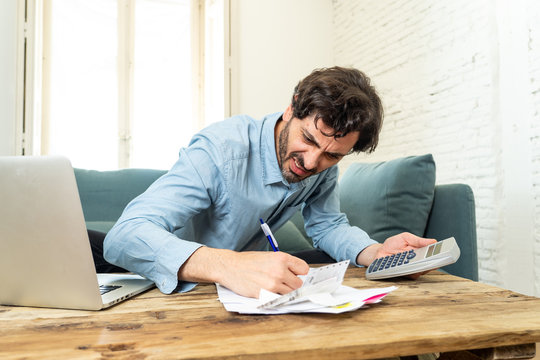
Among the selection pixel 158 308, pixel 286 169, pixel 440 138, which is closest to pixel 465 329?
pixel 158 308

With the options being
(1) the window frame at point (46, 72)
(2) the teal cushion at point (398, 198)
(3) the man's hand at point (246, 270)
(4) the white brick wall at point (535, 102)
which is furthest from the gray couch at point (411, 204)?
(1) the window frame at point (46, 72)

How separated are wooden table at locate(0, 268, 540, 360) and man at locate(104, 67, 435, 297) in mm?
89

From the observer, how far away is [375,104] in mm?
1207

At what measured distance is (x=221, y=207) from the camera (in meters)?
1.09

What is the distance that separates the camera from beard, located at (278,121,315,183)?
1095mm

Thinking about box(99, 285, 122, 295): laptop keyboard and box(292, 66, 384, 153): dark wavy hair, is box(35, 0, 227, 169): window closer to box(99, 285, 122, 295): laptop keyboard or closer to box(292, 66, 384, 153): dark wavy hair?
box(292, 66, 384, 153): dark wavy hair

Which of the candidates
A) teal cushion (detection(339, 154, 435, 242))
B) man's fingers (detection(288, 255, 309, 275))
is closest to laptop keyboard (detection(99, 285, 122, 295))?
man's fingers (detection(288, 255, 309, 275))

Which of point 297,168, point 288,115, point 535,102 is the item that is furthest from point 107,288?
point 535,102

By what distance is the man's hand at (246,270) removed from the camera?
28.5 inches

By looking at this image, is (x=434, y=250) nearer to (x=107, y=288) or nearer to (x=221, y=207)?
(x=221, y=207)

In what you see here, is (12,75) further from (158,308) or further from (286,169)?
(158,308)

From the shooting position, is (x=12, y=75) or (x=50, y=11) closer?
(x=12, y=75)

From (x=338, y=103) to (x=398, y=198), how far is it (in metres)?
0.74

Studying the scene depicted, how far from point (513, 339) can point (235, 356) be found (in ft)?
1.17
